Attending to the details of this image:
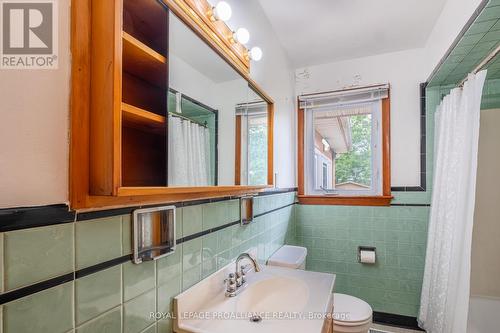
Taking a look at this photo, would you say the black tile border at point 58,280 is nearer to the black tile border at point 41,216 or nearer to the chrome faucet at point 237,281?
the black tile border at point 41,216

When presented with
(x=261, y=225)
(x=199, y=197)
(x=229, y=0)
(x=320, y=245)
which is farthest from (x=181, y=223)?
(x=320, y=245)

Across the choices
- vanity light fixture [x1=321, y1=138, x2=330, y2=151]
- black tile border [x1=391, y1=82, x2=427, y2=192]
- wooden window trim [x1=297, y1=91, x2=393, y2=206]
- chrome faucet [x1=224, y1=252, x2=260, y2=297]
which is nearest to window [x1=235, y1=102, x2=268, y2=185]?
chrome faucet [x1=224, y1=252, x2=260, y2=297]

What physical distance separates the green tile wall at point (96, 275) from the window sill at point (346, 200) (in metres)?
1.63

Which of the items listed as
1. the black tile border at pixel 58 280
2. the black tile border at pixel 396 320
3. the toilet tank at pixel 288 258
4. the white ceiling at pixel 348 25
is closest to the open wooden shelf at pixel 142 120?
the black tile border at pixel 58 280

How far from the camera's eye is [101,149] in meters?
0.61

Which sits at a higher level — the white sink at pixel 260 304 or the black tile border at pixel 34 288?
the black tile border at pixel 34 288

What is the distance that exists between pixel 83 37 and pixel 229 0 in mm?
977

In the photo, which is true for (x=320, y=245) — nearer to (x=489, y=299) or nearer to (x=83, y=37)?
(x=489, y=299)

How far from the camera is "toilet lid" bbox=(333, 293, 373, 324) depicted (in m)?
1.63

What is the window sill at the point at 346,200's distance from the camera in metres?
2.35

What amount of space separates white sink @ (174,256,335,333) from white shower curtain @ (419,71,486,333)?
94 centimetres

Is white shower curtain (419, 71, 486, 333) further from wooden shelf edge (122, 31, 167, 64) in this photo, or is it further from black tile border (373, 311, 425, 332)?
wooden shelf edge (122, 31, 167, 64)

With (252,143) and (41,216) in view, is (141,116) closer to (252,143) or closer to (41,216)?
(41,216)

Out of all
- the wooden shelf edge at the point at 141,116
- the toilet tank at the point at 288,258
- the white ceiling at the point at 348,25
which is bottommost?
the toilet tank at the point at 288,258
